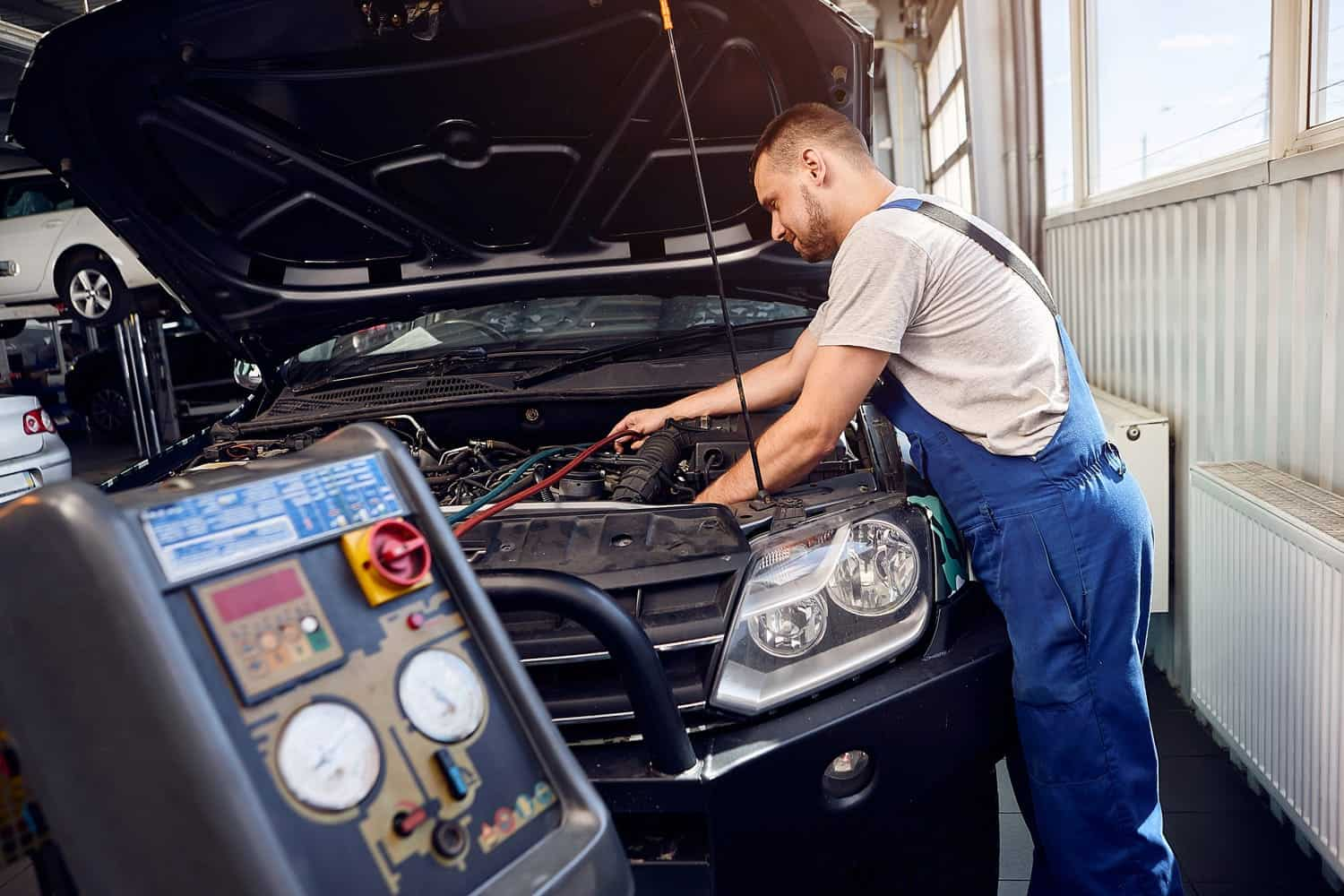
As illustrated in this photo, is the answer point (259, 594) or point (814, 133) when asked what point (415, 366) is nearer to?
point (814, 133)

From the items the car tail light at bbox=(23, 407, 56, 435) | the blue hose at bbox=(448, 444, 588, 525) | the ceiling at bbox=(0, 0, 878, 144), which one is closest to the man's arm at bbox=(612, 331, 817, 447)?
the blue hose at bbox=(448, 444, 588, 525)

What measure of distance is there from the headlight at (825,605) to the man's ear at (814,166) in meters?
0.61

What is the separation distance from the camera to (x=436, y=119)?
2.12 m

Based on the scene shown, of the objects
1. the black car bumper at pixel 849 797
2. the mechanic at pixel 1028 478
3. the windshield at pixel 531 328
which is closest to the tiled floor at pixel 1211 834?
the mechanic at pixel 1028 478

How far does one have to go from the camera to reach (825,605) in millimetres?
1456

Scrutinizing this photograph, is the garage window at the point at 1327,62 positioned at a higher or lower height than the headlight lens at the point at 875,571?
higher

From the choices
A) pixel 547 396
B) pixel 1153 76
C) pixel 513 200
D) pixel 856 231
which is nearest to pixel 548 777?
pixel 856 231

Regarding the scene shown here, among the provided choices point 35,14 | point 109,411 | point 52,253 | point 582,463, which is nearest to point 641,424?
point 582,463

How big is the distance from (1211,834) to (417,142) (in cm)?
226

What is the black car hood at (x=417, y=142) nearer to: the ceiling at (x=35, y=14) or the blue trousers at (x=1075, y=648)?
the blue trousers at (x=1075, y=648)

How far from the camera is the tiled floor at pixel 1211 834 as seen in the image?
1859mm

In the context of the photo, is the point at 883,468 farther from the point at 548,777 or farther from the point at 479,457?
the point at 548,777

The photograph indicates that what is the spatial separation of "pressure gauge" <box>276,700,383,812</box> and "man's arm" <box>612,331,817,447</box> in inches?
55.0

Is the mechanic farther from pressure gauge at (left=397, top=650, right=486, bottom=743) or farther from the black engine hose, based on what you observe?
pressure gauge at (left=397, top=650, right=486, bottom=743)
